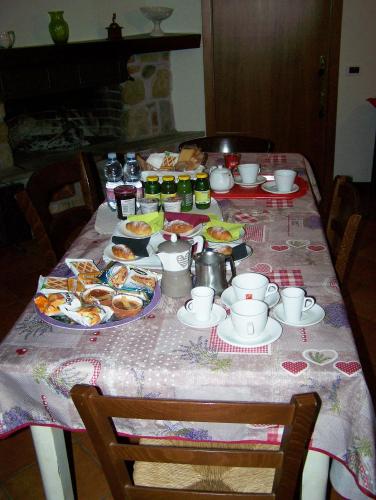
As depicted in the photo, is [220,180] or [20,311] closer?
[220,180]

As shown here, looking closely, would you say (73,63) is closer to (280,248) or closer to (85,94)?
(85,94)

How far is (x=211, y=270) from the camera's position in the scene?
1.20 m

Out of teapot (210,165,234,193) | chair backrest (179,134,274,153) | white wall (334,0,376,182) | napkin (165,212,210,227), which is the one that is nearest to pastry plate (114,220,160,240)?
napkin (165,212,210,227)

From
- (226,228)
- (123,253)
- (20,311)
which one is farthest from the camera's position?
(20,311)

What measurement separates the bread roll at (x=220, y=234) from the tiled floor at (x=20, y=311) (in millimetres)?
855

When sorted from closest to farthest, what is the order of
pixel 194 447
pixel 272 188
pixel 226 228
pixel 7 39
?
pixel 194 447 < pixel 226 228 < pixel 272 188 < pixel 7 39

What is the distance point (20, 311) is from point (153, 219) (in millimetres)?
1271

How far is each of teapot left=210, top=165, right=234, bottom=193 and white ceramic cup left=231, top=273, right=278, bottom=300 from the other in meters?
0.78

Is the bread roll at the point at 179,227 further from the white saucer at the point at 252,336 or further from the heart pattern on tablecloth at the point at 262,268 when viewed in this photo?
the white saucer at the point at 252,336

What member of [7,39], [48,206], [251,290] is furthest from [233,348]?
[7,39]

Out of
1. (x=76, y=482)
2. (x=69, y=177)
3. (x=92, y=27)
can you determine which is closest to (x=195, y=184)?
(x=69, y=177)

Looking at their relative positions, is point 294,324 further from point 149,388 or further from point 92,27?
point 92,27

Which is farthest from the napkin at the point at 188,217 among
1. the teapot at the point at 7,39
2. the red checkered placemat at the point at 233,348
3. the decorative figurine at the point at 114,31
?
the decorative figurine at the point at 114,31

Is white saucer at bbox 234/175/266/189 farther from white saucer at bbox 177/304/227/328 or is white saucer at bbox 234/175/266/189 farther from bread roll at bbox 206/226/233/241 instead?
white saucer at bbox 177/304/227/328
